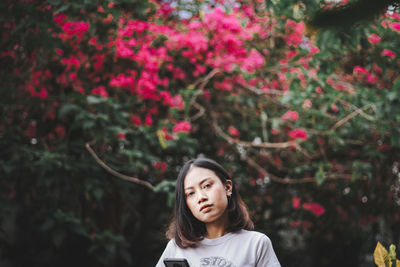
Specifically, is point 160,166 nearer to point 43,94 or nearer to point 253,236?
point 43,94

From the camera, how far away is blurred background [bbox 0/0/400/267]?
2764mm

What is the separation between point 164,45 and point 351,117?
1650 millimetres

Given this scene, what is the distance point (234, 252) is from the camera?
A: 4.59 feet

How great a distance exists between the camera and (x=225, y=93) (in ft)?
13.0

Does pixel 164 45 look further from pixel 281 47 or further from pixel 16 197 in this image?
pixel 16 197

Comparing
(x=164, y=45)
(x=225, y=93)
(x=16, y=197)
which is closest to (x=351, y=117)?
(x=225, y=93)

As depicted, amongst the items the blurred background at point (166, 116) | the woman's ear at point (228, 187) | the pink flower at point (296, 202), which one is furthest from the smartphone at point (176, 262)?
the pink flower at point (296, 202)

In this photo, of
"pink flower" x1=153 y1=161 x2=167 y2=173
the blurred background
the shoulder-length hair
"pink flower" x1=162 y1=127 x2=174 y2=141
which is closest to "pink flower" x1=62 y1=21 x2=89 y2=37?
the blurred background

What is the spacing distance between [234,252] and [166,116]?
2402mm

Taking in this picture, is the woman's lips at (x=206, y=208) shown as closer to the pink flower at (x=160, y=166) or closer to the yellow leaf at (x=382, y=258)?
the yellow leaf at (x=382, y=258)

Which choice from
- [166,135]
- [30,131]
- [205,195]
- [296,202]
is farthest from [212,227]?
[296,202]

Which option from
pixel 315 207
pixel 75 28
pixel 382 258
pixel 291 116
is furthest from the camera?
pixel 315 207

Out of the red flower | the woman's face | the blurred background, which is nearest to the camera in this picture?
the woman's face

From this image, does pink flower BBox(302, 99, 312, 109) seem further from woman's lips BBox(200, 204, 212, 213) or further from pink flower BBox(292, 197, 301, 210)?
woman's lips BBox(200, 204, 212, 213)
